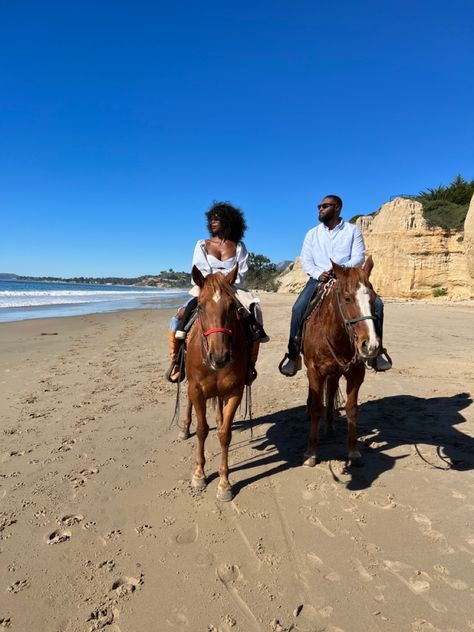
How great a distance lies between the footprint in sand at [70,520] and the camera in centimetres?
319

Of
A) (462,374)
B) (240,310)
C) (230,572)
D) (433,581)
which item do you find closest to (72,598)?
(230,572)

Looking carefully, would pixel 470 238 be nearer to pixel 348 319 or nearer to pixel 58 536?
pixel 348 319

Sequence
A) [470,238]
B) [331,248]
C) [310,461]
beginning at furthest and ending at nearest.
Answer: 1. [470,238]
2. [331,248]
3. [310,461]

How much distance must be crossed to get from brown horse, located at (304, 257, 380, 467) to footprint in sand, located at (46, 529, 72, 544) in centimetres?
254

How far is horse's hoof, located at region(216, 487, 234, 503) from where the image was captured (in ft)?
11.8

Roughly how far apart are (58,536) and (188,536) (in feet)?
3.57

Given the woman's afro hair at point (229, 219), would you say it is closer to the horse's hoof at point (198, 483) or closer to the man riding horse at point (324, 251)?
the man riding horse at point (324, 251)

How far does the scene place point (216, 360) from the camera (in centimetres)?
303

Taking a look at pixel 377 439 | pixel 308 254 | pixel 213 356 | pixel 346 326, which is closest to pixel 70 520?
pixel 213 356

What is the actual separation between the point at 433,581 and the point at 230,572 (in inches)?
55.8

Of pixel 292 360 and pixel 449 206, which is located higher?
pixel 449 206

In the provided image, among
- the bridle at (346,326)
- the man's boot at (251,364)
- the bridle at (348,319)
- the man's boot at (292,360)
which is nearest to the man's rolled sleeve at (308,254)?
the bridle at (346,326)

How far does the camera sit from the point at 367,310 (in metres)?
3.42

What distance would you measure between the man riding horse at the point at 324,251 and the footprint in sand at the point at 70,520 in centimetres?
315
